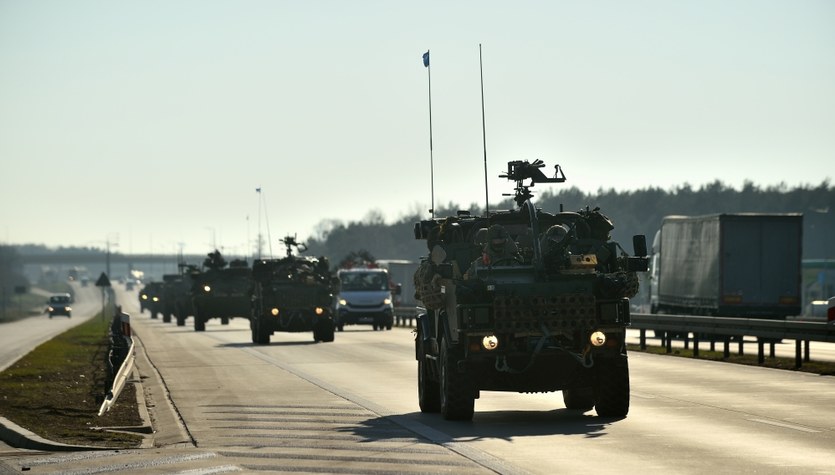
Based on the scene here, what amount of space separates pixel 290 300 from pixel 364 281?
13197 millimetres

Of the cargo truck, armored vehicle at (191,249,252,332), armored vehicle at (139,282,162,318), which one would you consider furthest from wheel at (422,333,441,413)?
armored vehicle at (139,282,162,318)

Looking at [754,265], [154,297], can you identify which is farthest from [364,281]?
[154,297]

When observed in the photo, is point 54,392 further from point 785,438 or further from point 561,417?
point 785,438

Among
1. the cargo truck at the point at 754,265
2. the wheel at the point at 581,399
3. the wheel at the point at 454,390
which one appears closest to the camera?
the wheel at the point at 454,390

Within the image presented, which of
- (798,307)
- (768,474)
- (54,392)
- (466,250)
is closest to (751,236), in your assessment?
(798,307)

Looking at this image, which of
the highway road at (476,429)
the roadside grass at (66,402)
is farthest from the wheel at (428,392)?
the roadside grass at (66,402)

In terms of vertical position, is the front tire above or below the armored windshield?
below

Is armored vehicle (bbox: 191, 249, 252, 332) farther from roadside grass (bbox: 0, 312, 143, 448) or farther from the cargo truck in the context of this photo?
the cargo truck

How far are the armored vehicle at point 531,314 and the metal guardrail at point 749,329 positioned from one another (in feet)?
34.1

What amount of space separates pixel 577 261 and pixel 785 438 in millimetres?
3277

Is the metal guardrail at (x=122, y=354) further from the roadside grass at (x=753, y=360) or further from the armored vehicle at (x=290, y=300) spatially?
the armored vehicle at (x=290, y=300)

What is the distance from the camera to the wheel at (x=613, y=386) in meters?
18.0

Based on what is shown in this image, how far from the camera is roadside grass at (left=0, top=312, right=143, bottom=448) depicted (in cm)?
1806

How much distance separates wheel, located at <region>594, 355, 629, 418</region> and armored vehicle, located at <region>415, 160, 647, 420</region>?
1cm
